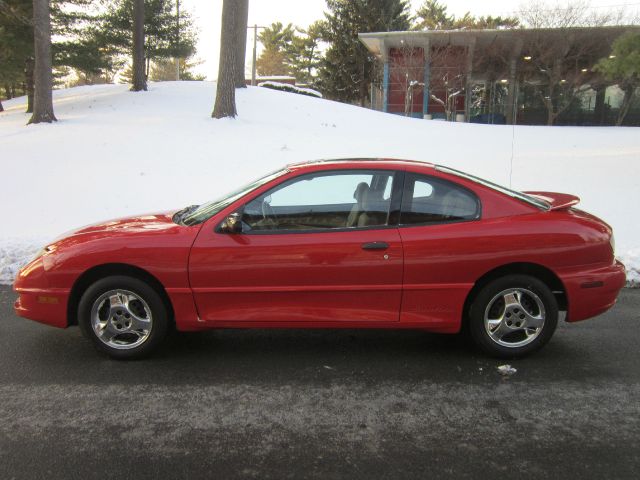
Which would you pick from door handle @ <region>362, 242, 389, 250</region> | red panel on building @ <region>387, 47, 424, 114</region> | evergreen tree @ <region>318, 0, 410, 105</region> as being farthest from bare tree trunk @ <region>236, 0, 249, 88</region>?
evergreen tree @ <region>318, 0, 410, 105</region>

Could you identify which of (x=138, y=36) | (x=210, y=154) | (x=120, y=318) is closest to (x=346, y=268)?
(x=120, y=318)

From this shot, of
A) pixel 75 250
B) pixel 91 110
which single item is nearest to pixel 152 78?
pixel 91 110

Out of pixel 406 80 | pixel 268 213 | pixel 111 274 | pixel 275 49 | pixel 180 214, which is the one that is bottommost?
pixel 111 274

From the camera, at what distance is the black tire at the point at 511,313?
4191mm

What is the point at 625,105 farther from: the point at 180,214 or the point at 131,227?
the point at 131,227

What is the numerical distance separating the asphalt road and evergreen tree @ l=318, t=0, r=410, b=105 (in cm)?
4190

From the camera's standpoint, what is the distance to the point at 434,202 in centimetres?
431

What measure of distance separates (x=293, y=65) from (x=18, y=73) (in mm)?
51143

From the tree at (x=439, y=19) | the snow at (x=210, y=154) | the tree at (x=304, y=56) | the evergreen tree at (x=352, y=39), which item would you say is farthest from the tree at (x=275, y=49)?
the snow at (x=210, y=154)

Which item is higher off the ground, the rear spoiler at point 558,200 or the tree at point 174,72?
the tree at point 174,72

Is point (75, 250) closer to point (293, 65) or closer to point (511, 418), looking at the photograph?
point (511, 418)

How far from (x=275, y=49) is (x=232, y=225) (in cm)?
7606

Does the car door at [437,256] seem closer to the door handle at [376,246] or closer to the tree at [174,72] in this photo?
the door handle at [376,246]

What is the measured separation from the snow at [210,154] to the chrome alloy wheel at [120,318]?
3043 mm
